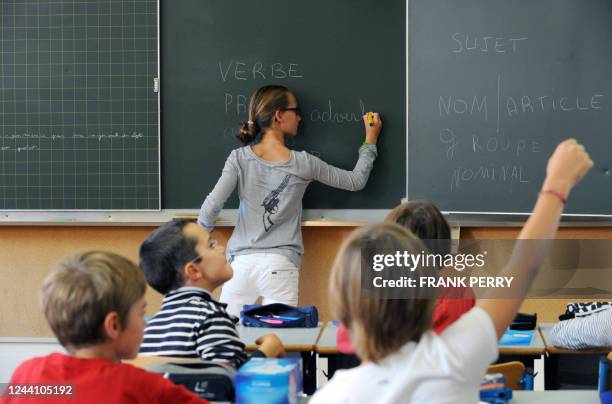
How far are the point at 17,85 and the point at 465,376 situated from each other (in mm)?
4164

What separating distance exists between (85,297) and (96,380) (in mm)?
181

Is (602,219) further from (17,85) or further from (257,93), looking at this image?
(17,85)

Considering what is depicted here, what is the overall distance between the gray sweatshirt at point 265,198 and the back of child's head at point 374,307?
304 cm

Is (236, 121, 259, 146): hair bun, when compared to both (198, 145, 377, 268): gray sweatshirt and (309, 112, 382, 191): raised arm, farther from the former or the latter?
(309, 112, 382, 191): raised arm

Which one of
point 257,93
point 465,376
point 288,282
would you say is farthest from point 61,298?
point 257,93

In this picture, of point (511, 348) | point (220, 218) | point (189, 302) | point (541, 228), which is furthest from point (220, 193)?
point (541, 228)

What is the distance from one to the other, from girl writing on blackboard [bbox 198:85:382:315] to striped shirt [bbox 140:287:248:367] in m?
2.02

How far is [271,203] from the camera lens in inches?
182

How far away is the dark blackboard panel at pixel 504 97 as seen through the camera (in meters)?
4.49

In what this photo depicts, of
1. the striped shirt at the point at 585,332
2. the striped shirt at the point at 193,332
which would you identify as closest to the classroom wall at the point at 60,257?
the striped shirt at the point at 585,332

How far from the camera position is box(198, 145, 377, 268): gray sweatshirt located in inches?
181

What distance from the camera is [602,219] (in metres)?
4.49

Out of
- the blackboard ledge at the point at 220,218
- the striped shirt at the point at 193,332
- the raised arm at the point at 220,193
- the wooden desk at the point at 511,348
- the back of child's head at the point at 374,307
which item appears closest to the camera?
the back of child's head at the point at 374,307

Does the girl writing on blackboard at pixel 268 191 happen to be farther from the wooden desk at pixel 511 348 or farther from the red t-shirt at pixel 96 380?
the red t-shirt at pixel 96 380
